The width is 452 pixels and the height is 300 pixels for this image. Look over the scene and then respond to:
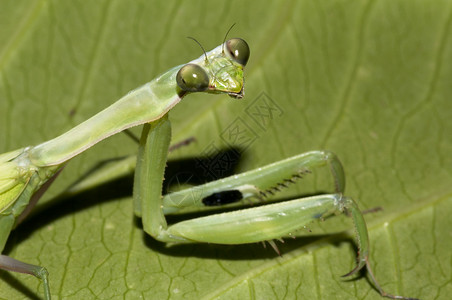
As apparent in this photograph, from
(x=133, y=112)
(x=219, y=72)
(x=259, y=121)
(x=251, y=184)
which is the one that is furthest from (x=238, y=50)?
(x=259, y=121)

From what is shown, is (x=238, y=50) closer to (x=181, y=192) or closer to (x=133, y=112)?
(x=133, y=112)

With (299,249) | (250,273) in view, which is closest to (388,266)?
→ (299,249)

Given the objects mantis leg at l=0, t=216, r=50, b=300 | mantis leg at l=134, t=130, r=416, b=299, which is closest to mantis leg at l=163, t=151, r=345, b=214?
mantis leg at l=134, t=130, r=416, b=299

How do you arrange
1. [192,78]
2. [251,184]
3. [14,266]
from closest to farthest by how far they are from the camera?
[192,78]
[14,266]
[251,184]

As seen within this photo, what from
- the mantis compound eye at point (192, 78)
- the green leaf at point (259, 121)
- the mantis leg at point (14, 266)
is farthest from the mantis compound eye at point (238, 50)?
the mantis leg at point (14, 266)

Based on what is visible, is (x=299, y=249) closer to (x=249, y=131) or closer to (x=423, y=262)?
(x=423, y=262)

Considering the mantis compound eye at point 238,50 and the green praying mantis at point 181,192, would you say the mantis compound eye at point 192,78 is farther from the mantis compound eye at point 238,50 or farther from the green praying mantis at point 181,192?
the mantis compound eye at point 238,50
